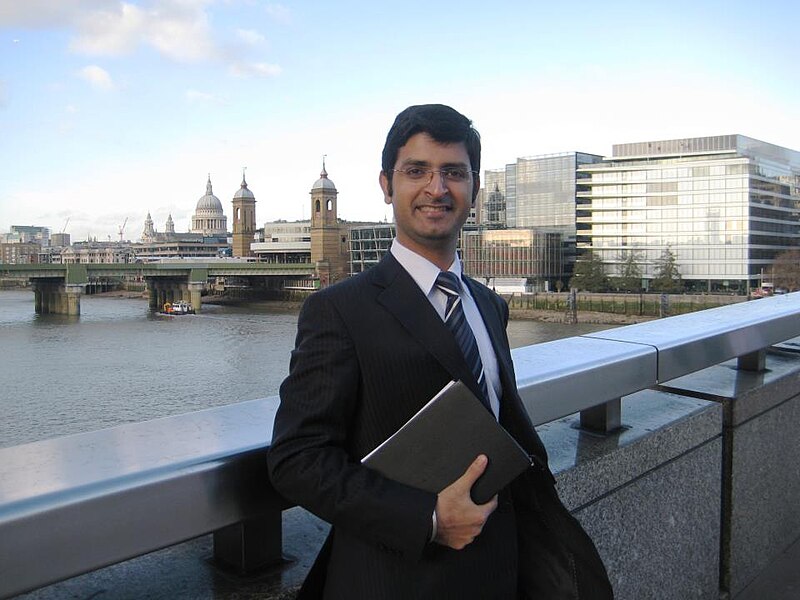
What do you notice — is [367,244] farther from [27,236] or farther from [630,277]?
[27,236]

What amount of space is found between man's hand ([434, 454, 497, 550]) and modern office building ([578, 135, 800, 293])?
3882 centimetres

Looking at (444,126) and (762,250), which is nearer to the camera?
(444,126)

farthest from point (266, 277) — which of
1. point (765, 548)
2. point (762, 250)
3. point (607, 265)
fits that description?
point (765, 548)

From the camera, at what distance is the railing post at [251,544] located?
869mm

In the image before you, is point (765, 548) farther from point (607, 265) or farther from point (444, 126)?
point (607, 265)

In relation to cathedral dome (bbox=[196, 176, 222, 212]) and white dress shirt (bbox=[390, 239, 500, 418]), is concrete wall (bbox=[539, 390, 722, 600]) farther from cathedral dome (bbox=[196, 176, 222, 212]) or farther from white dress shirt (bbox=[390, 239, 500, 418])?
cathedral dome (bbox=[196, 176, 222, 212])

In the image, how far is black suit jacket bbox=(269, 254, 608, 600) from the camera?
0.73 m

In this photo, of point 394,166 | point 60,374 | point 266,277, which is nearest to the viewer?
point 394,166

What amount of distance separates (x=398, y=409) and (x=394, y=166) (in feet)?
0.95

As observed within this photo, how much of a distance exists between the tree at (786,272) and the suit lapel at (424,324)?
38.1 m

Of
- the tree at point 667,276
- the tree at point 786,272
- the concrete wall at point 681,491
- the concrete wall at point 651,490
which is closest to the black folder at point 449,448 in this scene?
the concrete wall at point 681,491

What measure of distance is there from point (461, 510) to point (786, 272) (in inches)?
1558

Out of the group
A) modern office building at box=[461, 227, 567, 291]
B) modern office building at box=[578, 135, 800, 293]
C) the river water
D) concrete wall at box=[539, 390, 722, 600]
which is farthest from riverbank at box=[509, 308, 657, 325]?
concrete wall at box=[539, 390, 722, 600]

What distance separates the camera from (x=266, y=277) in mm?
49531
